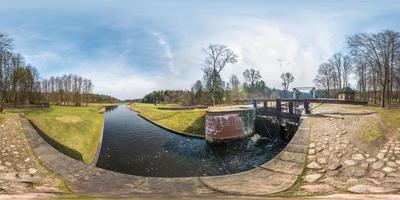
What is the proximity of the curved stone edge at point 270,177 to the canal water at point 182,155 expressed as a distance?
845cm

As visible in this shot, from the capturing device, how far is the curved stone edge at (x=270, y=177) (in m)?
8.33

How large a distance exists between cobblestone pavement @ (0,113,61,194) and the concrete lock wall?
18.1 meters

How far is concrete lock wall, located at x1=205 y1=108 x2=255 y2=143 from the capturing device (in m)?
28.5

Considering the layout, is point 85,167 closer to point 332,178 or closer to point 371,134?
point 332,178

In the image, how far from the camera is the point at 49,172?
10.0 m

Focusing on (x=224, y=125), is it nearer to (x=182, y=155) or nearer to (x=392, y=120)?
(x=182, y=155)

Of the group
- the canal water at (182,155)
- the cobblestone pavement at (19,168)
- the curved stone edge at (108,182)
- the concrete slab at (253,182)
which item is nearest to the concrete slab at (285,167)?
the concrete slab at (253,182)

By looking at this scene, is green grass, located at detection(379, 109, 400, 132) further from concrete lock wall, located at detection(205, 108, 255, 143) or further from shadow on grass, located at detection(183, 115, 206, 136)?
shadow on grass, located at detection(183, 115, 206, 136)

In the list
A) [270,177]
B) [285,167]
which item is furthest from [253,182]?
[285,167]

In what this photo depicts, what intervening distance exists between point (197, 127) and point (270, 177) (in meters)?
26.6

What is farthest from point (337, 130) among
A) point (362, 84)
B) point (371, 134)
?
point (362, 84)

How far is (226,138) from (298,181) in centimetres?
1989

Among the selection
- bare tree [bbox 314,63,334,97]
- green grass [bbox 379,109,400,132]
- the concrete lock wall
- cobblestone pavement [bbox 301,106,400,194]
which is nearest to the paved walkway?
cobblestone pavement [bbox 301,106,400,194]

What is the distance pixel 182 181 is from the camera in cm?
935
